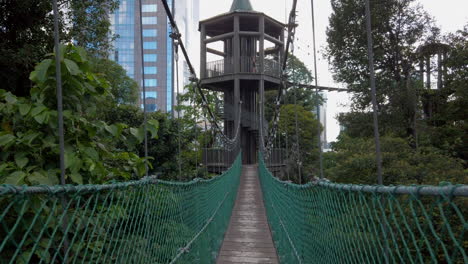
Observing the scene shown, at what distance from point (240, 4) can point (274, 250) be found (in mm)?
10550

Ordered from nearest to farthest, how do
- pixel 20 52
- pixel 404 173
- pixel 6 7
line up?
pixel 20 52 → pixel 6 7 → pixel 404 173

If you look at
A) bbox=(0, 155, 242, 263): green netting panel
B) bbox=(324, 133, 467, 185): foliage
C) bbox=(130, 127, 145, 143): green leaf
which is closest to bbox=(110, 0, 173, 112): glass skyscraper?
bbox=(324, 133, 467, 185): foliage

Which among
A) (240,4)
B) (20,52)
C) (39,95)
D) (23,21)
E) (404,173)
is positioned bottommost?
(404,173)

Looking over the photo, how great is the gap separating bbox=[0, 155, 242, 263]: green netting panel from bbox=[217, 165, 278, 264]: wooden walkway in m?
0.56

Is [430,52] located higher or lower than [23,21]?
higher

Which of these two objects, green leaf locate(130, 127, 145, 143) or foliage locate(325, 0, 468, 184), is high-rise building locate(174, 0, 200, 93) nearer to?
green leaf locate(130, 127, 145, 143)

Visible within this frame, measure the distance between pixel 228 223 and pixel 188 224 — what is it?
8.43ft

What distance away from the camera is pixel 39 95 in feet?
4.30

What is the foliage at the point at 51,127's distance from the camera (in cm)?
120

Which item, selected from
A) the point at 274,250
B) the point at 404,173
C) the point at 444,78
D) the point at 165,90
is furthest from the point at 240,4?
the point at 165,90

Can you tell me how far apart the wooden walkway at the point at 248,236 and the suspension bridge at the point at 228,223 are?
13 millimetres

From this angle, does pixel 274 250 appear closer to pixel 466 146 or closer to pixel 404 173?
pixel 404 173

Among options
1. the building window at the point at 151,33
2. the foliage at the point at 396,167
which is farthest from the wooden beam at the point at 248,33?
the building window at the point at 151,33

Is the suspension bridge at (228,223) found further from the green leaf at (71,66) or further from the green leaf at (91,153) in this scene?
the green leaf at (71,66)
